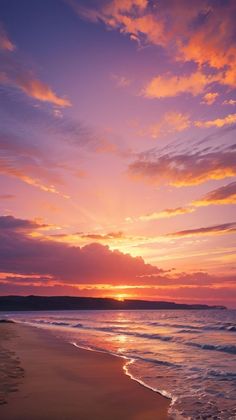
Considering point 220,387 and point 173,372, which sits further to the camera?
point 173,372

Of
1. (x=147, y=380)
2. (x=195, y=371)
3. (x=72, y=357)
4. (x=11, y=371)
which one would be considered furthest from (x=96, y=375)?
(x=72, y=357)

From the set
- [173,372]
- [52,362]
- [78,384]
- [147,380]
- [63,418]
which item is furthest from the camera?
[52,362]

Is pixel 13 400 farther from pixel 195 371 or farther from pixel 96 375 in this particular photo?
pixel 195 371

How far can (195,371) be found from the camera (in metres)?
18.9

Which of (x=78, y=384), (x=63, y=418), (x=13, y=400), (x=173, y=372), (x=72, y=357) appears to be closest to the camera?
(x=63, y=418)

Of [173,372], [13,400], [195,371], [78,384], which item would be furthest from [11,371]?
[195,371]

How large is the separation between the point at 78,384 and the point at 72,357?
9275mm

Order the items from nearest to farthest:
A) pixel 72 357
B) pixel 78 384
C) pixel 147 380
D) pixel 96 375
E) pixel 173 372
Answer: pixel 78 384 → pixel 147 380 → pixel 96 375 → pixel 173 372 → pixel 72 357

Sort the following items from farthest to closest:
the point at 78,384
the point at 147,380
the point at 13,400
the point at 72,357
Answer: the point at 72,357 → the point at 147,380 → the point at 78,384 → the point at 13,400

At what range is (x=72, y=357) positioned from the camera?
76.5 ft

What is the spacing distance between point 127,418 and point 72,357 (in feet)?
→ 46.2

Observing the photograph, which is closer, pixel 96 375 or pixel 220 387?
pixel 220 387

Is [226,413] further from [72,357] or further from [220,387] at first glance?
[72,357]

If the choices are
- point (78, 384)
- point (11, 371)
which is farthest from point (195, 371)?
point (11, 371)
